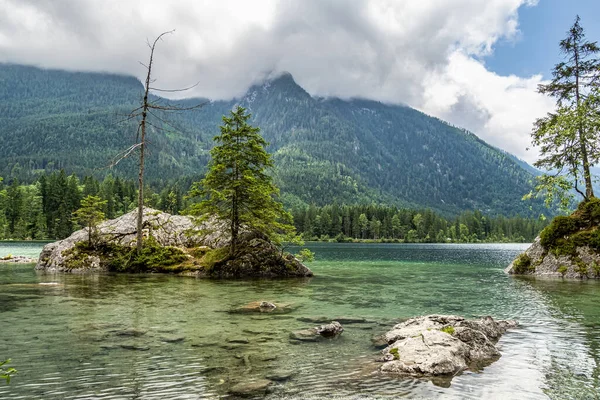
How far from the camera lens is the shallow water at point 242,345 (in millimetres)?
8461

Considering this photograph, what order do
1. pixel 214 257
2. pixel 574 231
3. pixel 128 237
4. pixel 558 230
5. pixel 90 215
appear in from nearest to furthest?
pixel 214 257, pixel 90 215, pixel 574 231, pixel 558 230, pixel 128 237

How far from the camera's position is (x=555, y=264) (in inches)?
1412

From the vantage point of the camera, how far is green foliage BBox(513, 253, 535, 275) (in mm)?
38031

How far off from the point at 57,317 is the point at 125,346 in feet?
18.9

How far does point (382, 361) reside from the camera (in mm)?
10477

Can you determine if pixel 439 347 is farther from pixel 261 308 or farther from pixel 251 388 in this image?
pixel 261 308

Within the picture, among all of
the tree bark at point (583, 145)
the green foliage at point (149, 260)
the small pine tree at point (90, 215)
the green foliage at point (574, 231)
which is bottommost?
the green foliage at point (149, 260)

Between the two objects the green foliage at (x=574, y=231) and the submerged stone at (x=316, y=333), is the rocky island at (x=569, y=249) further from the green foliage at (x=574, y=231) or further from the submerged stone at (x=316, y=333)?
the submerged stone at (x=316, y=333)

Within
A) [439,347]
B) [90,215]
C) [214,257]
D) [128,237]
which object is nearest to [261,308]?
[439,347]

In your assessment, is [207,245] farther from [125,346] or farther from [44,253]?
[125,346]

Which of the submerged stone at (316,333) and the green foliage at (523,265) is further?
the green foliage at (523,265)

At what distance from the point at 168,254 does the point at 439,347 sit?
29.9 m

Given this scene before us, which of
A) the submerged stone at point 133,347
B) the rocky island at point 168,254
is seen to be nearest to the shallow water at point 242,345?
the submerged stone at point 133,347

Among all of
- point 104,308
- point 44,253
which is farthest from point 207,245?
point 104,308
